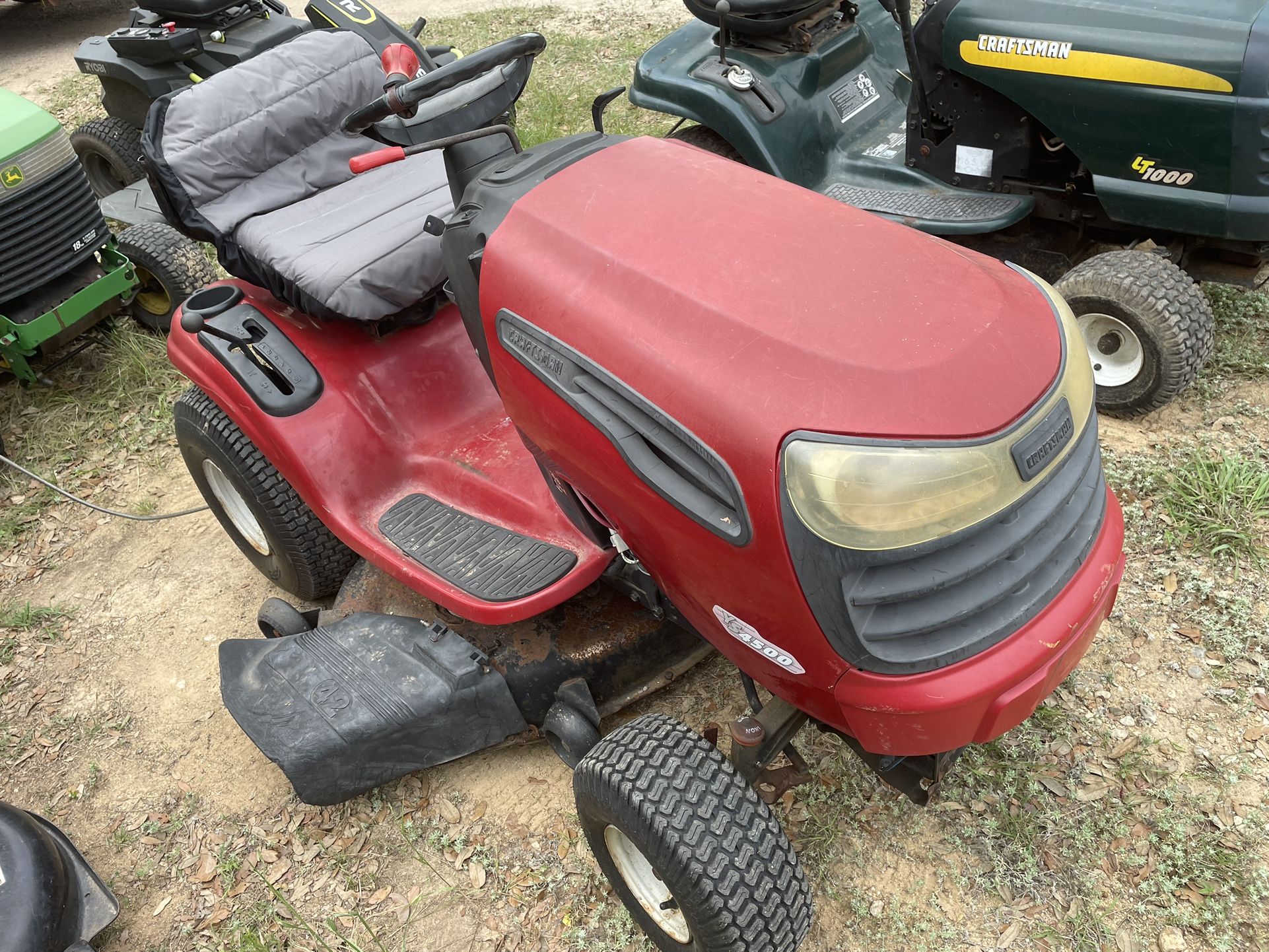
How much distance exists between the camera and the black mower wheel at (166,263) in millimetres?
4016

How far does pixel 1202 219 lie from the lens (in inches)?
117

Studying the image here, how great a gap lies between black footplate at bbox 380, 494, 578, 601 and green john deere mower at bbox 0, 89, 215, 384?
2.14 m

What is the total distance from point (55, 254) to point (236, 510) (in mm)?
1530

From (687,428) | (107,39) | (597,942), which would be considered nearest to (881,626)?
(687,428)

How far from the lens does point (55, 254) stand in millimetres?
3789

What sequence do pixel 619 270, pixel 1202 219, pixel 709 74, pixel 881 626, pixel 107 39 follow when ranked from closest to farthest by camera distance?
pixel 881 626 < pixel 619 270 < pixel 1202 219 < pixel 709 74 < pixel 107 39

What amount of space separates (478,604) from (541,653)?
0.75 feet

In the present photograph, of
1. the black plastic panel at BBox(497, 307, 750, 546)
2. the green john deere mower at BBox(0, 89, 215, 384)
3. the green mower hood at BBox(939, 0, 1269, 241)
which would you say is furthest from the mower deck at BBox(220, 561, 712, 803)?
the green john deere mower at BBox(0, 89, 215, 384)

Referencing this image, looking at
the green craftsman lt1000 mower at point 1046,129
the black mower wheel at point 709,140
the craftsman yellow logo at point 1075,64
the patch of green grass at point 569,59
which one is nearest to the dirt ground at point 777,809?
the green craftsman lt1000 mower at point 1046,129

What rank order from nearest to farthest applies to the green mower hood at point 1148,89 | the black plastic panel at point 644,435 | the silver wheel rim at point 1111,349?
1. the black plastic panel at point 644,435
2. the green mower hood at point 1148,89
3. the silver wheel rim at point 1111,349

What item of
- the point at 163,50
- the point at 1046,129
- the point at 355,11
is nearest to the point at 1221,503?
the point at 1046,129

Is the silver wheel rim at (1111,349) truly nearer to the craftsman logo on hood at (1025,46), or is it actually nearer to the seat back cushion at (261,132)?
the craftsman logo on hood at (1025,46)

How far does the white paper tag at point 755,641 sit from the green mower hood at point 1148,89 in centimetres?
222

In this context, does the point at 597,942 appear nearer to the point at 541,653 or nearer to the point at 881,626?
the point at 541,653
